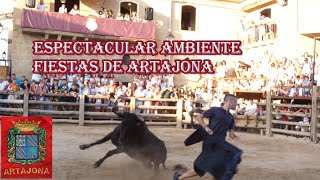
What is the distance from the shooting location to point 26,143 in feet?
18.9

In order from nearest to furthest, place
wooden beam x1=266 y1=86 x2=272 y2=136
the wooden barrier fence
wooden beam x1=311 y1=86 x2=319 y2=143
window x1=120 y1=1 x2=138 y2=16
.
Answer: wooden beam x1=311 y1=86 x2=319 y2=143, the wooden barrier fence, wooden beam x1=266 y1=86 x2=272 y2=136, window x1=120 y1=1 x2=138 y2=16

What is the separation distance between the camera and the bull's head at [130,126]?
24.1 feet

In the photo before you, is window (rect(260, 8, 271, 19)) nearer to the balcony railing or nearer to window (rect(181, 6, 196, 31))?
the balcony railing

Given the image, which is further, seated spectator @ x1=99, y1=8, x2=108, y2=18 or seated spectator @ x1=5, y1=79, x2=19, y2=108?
seated spectator @ x1=99, y1=8, x2=108, y2=18

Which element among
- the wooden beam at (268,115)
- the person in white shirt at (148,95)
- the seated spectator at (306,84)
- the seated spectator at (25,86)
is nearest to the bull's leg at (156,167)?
the wooden beam at (268,115)

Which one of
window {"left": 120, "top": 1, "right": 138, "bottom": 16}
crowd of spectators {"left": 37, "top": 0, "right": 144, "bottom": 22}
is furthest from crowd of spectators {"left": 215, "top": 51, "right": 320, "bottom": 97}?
window {"left": 120, "top": 1, "right": 138, "bottom": 16}

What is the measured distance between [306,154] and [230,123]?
19.9 feet

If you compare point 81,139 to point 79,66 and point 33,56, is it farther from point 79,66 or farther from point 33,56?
point 33,56

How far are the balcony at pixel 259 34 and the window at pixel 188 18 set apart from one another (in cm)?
324

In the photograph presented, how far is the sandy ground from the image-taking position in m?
7.44

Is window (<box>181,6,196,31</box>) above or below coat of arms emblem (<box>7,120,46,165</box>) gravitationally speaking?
above

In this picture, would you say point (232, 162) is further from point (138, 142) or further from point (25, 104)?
point (25, 104)

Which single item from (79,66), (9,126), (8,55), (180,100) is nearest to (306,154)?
(180,100)

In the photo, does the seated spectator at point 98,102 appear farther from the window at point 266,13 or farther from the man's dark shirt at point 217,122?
the window at point 266,13
